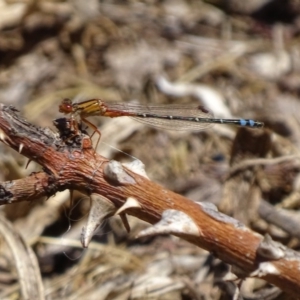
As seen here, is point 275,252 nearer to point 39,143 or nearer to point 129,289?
point 39,143

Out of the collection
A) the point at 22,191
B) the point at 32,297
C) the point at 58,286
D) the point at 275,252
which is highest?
the point at 22,191

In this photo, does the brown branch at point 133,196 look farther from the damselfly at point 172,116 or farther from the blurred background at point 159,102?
the damselfly at point 172,116

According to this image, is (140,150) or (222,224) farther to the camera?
(140,150)

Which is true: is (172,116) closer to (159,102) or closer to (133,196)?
(159,102)

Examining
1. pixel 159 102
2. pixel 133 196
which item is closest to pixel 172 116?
pixel 159 102

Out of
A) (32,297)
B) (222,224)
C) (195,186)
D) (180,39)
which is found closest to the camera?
(222,224)

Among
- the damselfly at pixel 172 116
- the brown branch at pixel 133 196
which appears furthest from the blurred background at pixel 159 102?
the brown branch at pixel 133 196

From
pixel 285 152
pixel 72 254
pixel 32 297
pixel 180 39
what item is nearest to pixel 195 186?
pixel 285 152
